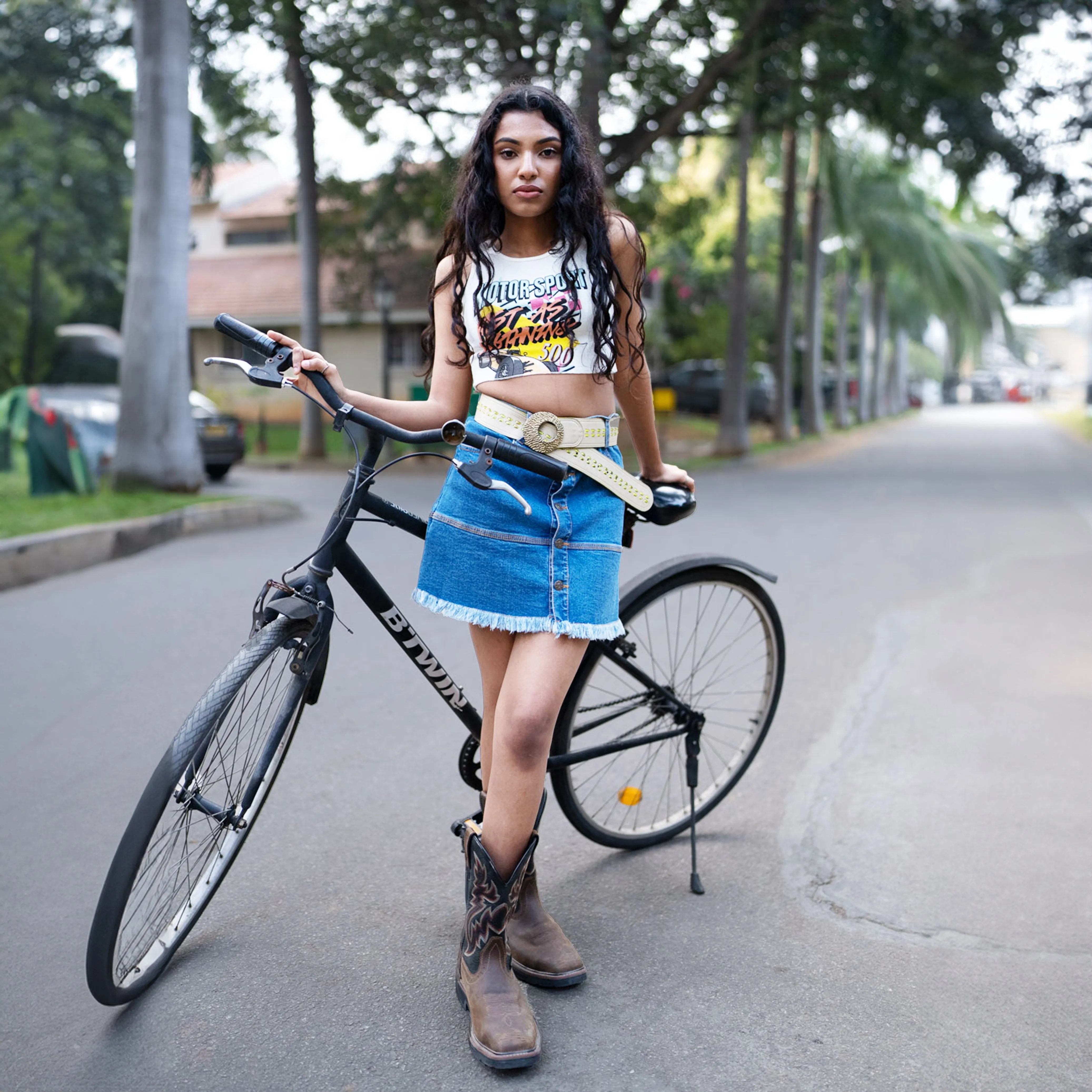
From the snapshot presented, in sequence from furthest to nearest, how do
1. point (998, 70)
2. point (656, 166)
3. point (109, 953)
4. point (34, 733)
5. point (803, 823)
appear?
point (656, 166) < point (998, 70) < point (34, 733) < point (803, 823) < point (109, 953)

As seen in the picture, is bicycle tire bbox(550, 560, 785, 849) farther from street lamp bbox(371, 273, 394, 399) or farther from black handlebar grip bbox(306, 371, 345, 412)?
street lamp bbox(371, 273, 394, 399)

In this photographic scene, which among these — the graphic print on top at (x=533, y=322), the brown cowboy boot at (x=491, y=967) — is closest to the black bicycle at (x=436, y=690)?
the graphic print on top at (x=533, y=322)

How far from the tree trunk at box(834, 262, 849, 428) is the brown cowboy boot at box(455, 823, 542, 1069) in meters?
33.6

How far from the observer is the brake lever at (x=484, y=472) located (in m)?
2.35

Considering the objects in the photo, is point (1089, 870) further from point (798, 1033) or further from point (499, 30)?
point (499, 30)

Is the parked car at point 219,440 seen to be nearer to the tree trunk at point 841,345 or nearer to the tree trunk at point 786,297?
the tree trunk at point 786,297

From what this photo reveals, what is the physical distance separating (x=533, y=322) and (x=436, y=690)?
38.8 inches

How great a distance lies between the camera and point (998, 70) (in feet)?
57.0

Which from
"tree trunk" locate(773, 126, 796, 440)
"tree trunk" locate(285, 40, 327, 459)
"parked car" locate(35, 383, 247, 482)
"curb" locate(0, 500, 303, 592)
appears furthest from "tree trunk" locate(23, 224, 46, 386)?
"curb" locate(0, 500, 303, 592)

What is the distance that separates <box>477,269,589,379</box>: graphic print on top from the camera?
2621 mm

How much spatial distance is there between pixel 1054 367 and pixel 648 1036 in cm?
12889

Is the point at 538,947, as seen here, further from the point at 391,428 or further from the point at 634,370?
the point at 634,370

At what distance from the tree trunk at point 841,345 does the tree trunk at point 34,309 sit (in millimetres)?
21071

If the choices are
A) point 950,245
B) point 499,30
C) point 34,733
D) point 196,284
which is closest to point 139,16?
point 499,30
